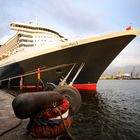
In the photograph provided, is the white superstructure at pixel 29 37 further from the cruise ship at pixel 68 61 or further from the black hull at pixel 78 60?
the black hull at pixel 78 60

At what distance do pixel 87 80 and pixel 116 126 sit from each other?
10974 millimetres

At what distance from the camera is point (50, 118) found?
3.37 meters

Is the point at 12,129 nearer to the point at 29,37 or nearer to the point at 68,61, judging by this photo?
the point at 68,61

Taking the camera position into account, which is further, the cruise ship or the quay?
the cruise ship

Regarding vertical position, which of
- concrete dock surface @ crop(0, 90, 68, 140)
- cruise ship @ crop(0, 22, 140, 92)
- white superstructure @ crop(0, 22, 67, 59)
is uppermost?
white superstructure @ crop(0, 22, 67, 59)

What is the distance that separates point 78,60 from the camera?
48.4 feet

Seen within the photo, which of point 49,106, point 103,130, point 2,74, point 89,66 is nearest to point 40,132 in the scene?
point 49,106

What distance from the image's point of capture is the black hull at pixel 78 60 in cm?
1407

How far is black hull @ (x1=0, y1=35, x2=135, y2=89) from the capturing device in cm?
1407

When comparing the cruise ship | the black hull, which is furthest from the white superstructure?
the black hull

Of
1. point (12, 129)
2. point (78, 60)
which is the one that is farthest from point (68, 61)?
point (12, 129)

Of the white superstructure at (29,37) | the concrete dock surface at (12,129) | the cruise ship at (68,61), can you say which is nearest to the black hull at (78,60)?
the cruise ship at (68,61)

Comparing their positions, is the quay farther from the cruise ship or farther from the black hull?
the black hull

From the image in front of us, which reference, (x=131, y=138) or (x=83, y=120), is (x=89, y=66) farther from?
(x=131, y=138)
